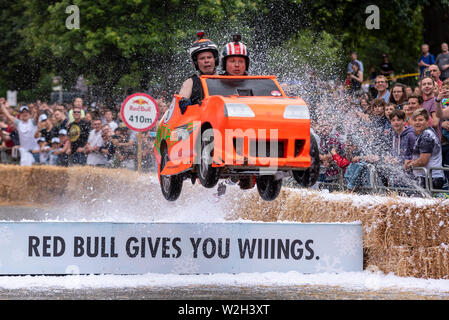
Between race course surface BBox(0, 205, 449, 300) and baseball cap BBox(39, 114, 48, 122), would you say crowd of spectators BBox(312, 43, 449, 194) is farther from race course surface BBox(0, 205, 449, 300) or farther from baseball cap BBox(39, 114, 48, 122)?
baseball cap BBox(39, 114, 48, 122)

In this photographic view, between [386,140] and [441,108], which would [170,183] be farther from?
[441,108]

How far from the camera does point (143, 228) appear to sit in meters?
13.3

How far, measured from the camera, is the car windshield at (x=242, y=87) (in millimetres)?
9726

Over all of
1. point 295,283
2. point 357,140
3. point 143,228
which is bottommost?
point 295,283

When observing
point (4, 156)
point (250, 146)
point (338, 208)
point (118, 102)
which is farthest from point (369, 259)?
point (4, 156)

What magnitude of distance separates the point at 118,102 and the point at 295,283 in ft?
64.8

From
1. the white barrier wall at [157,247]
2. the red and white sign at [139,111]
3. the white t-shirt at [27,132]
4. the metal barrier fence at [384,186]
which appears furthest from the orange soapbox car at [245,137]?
the white t-shirt at [27,132]

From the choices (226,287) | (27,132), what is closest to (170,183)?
(226,287)

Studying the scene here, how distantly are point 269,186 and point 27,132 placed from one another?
20811 mm

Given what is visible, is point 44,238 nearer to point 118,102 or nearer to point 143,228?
point 143,228

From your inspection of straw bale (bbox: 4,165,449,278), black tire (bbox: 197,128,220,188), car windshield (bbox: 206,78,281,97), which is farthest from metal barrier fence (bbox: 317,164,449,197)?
black tire (bbox: 197,128,220,188)

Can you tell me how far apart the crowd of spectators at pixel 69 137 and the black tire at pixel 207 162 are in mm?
9587

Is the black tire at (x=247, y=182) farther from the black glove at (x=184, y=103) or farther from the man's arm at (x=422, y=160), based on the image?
the man's arm at (x=422, y=160)

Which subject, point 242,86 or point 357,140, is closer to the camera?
point 242,86
